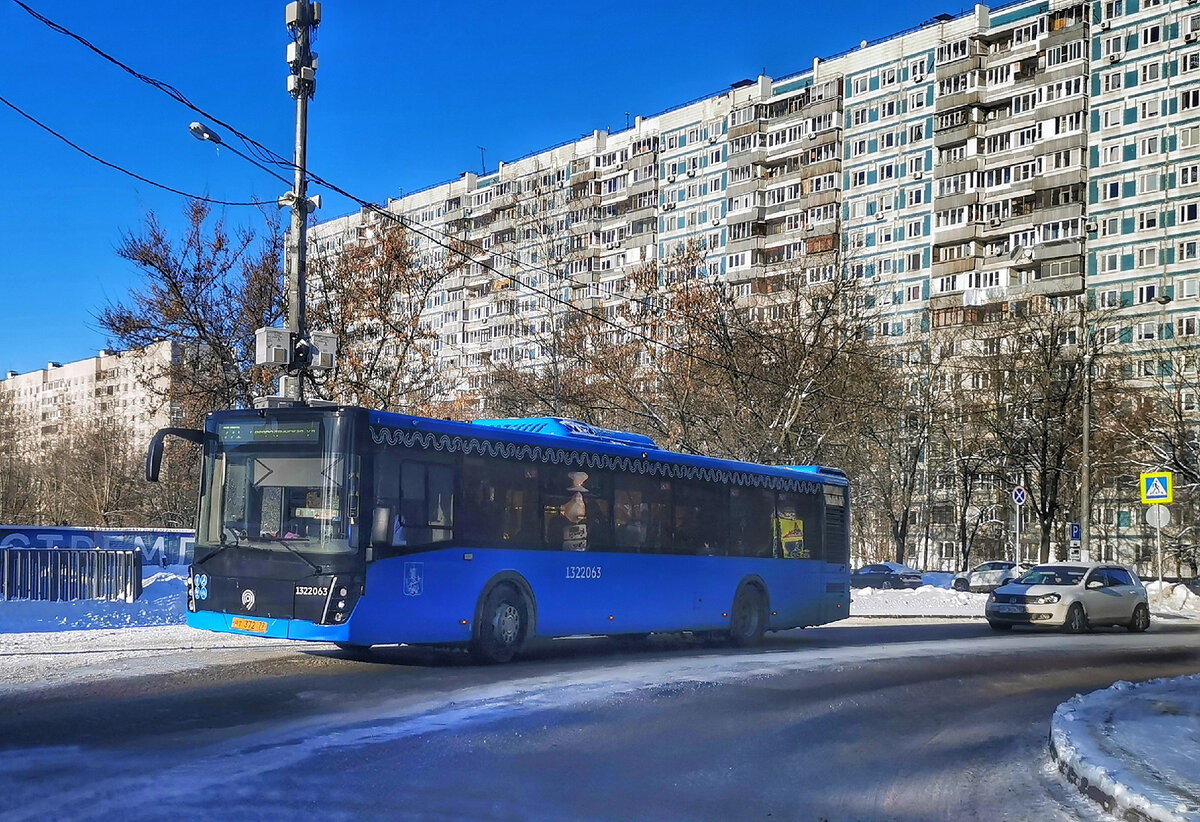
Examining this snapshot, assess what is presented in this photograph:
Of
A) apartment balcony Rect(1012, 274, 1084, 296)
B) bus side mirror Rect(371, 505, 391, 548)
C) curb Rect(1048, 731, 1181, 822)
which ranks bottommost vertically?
curb Rect(1048, 731, 1181, 822)

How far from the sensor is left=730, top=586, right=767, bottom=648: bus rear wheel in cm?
2042

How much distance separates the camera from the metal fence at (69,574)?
20.4 m

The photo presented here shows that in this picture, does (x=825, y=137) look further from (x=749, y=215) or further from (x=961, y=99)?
(x=961, y=99)

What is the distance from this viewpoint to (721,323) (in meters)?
37.9

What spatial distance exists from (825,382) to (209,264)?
18.4 meters

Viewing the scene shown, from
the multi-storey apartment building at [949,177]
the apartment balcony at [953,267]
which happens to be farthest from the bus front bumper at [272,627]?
the apartment balcony at [953,267]

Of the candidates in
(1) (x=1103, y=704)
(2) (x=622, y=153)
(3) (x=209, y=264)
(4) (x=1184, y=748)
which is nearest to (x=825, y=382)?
(3) (x=209, y=264)

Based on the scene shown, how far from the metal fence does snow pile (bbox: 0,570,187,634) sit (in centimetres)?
46

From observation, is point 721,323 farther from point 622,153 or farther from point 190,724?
point 622,153

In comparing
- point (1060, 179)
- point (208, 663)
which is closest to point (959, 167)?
point (1060, 179)

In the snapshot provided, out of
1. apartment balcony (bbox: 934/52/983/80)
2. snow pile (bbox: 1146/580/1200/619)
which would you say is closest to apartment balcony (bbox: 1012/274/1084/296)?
apartment balcony (bbox: 934/52/983/80)

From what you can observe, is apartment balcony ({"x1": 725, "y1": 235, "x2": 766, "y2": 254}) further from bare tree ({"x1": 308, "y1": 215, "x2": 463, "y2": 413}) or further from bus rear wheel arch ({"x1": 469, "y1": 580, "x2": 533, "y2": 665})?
bus rear wheel arch ({"x1": 469, "y1": 580, "x2": 533, "y2": 665})

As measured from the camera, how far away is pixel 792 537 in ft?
72.0

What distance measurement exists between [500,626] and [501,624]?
33mm
